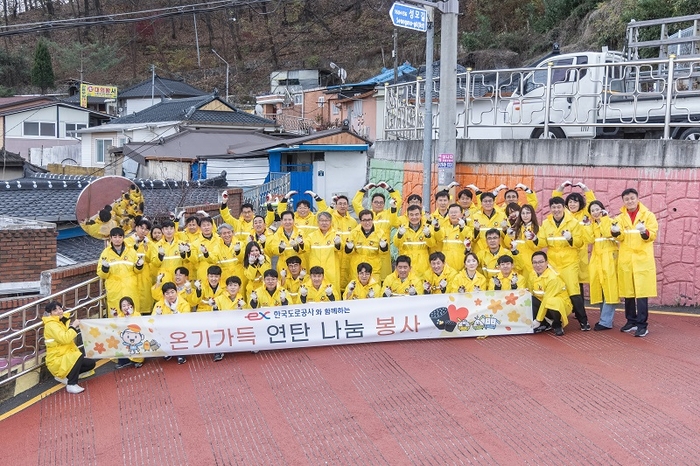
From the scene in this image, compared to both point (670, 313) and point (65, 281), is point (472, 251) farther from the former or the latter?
point (65, 281)

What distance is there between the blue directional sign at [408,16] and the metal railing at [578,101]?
4.35ft

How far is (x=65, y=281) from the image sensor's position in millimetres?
8812

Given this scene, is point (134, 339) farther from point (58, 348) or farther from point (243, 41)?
point (243, 41)

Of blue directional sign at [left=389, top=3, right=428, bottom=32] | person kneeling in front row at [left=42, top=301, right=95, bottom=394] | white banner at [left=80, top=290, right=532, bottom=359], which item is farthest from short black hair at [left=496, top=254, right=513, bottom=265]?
person kneeling in front row at [left=42, top=301, right=95, bottom=394]

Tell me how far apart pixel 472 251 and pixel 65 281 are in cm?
560

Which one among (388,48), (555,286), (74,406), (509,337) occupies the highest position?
(388,48)

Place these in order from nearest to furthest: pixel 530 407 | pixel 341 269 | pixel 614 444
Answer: pixel 614 444 → pixel 530 407 → pixel 341 269

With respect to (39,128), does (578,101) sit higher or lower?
lower

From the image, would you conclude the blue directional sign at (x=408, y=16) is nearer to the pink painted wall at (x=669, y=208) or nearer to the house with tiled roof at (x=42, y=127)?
the pink painted wall at (x=669, y=208)

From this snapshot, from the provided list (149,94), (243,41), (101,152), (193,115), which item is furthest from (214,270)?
(243,41)

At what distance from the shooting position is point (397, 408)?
255 inches

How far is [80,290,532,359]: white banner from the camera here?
26.4 ft

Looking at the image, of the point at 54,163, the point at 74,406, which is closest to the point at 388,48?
the point at 54,163

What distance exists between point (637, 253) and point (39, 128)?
3679 centimetres
